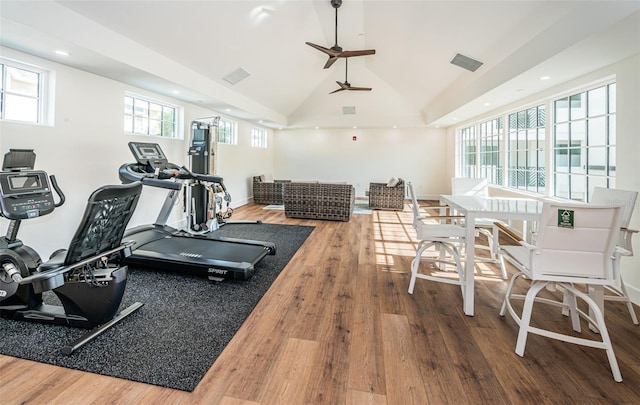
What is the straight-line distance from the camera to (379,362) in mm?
1817

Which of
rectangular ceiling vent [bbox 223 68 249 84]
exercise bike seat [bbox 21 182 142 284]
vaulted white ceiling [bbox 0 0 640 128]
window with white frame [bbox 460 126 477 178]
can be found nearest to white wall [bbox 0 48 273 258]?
vaulted white ceiling [bbox 0 0 640 128]

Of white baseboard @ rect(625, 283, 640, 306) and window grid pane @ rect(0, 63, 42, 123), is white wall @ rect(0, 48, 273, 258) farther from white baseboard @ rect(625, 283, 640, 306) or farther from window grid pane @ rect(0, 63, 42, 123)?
white baseboard @ rect(625, 283, 640, 306)

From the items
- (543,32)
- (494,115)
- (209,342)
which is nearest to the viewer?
(209,342)

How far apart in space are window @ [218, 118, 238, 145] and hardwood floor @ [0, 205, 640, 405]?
17.2ft

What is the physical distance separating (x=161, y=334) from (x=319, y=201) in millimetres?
4376

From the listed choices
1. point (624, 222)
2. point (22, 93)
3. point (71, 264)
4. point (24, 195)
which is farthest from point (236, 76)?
point (624, 222)

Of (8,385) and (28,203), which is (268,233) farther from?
(8,385)

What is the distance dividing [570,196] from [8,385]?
539 centimetres

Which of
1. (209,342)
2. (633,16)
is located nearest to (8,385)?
(209,342)

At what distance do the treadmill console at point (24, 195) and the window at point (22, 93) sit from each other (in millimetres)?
1245

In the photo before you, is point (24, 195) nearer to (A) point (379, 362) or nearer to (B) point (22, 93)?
(B) point (22, 93)

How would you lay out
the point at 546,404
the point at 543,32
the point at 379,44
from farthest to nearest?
the point at 379,44 → the point at 543,32 → the point at 546,404

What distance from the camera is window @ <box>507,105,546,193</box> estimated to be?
14.9ft

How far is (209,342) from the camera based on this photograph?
6.56ft
